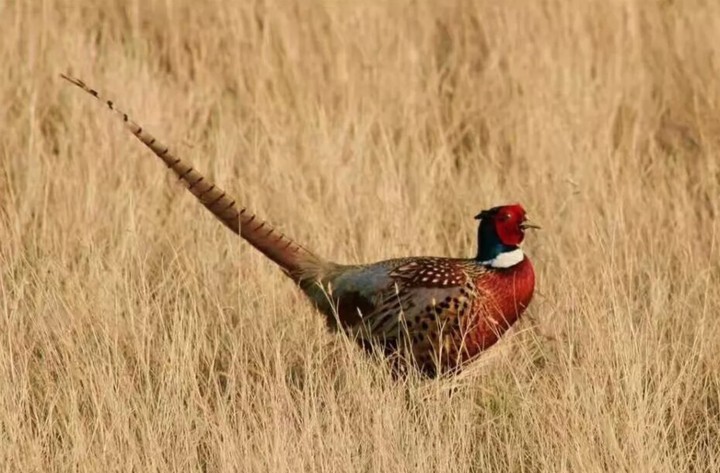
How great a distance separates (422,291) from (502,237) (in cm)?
28

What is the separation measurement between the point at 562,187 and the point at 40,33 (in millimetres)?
2208

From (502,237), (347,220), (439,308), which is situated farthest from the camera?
(347,220)

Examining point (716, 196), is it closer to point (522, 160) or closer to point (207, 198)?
point (522, 160)

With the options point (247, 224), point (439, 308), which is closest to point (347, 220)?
point (247, 224)

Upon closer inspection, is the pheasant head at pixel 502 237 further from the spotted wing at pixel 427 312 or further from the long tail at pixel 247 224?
the long tail at pixel 247 224

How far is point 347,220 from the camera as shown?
503 centimetres

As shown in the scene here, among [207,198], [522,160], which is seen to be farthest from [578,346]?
[522,160]

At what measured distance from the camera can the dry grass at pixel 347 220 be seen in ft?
12.1

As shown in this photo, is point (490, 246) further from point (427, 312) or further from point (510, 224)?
point (427, 312)

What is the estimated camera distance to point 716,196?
5.21m

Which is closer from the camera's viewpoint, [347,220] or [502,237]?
[502,237]

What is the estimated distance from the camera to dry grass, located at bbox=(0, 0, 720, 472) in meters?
3.68

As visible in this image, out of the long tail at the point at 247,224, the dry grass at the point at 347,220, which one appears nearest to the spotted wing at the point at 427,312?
the dry grass at the point at 347,220

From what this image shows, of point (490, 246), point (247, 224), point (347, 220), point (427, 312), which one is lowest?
point (427, 312)
